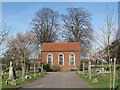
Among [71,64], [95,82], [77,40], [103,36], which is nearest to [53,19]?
[77,40]

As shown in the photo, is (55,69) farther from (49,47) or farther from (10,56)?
(10,56)

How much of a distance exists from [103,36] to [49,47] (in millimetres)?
33647

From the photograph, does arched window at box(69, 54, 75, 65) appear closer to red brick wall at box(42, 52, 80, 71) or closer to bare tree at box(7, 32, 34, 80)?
red brick wall at box(42, 52, 80, 71)

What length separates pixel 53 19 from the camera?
50.2 m

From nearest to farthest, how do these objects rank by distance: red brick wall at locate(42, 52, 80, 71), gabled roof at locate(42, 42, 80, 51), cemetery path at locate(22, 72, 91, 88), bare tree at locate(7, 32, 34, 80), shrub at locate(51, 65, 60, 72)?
cemetery path at locate(22, 72, 91, 88) → bare tree at locate(7, 32, 34, 80) → shrub at locate(51, 65, 60, 72) → red brick wall at locate(42, 52, 80, 71) → gabled roof at locate(42, 42, 80, 51)

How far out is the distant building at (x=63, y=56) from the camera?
43.2 meters

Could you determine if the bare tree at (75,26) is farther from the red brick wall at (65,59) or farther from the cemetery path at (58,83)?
the cemetery path at (58,83)

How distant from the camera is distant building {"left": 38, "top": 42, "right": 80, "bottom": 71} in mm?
43219

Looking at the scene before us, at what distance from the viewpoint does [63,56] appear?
43.8 meters

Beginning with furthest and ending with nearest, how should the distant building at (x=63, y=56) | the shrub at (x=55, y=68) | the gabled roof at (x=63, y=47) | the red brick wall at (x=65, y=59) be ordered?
the gabled roof at (x=63, y=47), the distant building at (x=63, y=56), the red brick wall at (x=65, y=59), the shrub at (x=55, y=68)

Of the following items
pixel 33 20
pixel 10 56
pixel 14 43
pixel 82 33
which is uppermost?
pixel 33 20

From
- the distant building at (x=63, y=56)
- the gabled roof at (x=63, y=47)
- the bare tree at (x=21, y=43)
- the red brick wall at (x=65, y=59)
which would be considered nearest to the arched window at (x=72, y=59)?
the distant building at (x=63, y=56)

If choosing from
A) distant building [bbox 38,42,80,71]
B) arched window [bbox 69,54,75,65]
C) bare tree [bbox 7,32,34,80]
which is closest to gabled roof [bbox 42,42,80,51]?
distant building [bbox 38,42,80,71]

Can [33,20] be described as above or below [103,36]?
above
